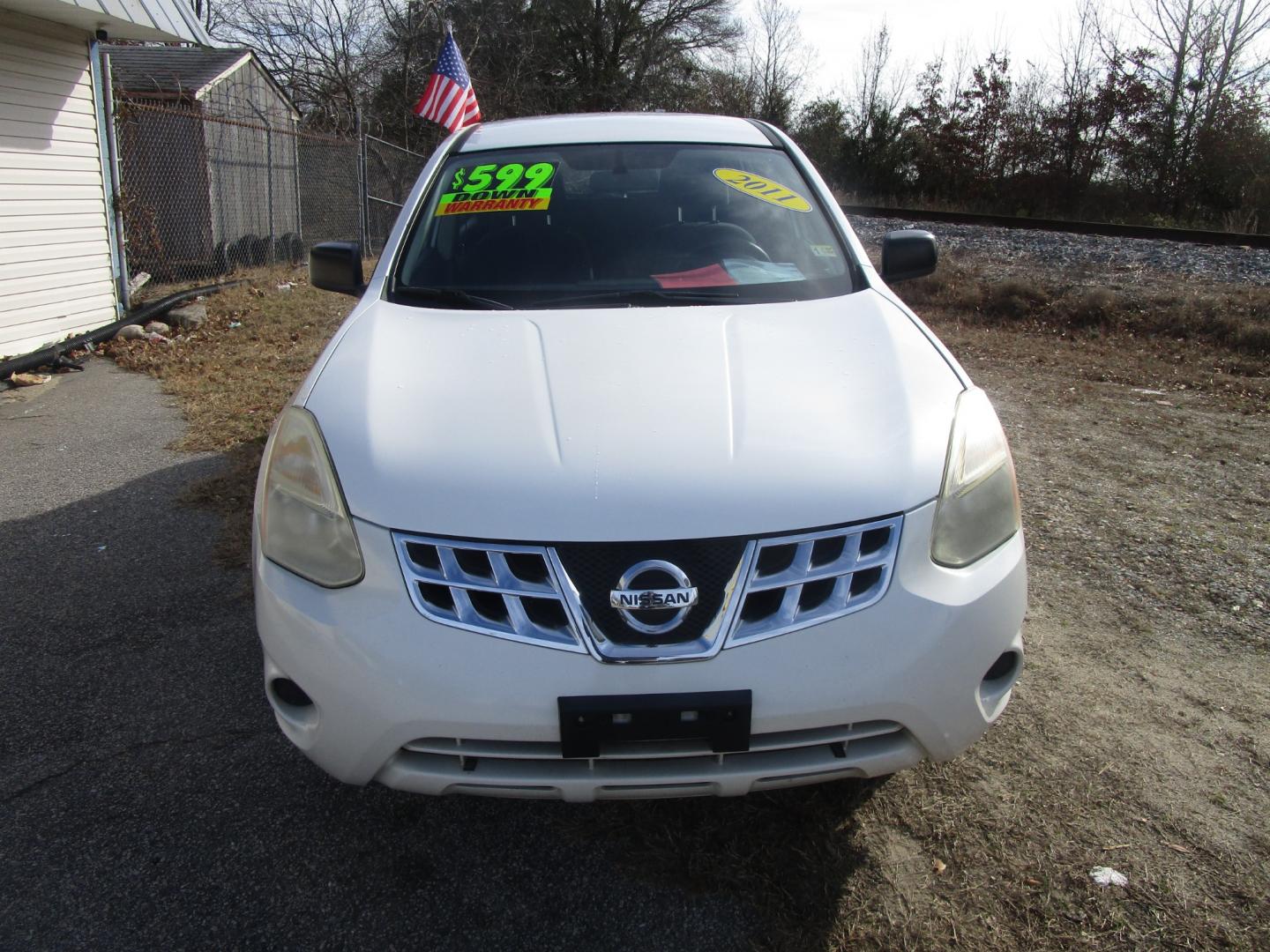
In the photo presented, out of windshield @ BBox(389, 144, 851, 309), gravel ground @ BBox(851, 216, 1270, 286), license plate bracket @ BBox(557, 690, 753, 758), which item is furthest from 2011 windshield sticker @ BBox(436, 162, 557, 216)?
gravel ground @ BBox(851, 216, 1270, 286)

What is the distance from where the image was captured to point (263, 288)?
10.9 m

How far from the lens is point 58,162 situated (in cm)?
826

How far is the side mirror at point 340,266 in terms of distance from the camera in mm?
3338

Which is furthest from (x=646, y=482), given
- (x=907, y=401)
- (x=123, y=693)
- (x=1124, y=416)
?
(x=1124, y=416)

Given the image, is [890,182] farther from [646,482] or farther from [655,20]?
[646,482]

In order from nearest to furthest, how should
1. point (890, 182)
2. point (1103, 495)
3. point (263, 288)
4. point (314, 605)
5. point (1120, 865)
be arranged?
point (314, 605)
point (1120, 865)
point (1103, 495)
point (263, 288)
point (890, 182)

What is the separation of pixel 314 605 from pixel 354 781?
38 cm

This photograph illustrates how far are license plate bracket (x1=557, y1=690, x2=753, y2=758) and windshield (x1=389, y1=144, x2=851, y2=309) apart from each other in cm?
139

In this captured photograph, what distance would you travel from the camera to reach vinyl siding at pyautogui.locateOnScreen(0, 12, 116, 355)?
298 inches

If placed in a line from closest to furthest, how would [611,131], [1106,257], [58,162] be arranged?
[611,131], [58,162], [1106,257]

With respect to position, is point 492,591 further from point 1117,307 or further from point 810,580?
point 1117,307

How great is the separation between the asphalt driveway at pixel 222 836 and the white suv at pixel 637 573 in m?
0.38

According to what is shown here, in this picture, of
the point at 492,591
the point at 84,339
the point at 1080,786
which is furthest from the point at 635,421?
the point at 84,339

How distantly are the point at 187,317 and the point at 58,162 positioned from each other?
169 centimetres
